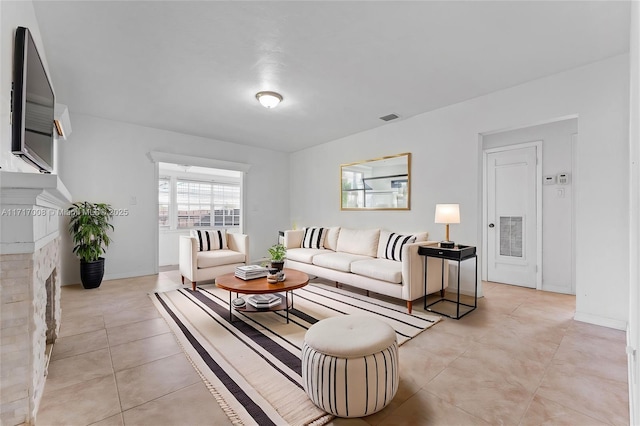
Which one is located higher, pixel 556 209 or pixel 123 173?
pixel 123 173

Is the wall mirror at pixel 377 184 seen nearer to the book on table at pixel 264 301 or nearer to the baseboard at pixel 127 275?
the book on table at pixel 264 301

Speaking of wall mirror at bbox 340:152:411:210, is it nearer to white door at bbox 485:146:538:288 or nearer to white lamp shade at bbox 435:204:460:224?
white lamp shade at bbox 435:204:460:224

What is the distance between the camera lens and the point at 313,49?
97.7 inches

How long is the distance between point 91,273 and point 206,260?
150 cm

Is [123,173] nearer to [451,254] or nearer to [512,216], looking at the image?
[451,254]

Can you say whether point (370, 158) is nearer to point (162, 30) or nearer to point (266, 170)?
point (266, 170)

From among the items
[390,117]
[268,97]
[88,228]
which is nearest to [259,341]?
[268,97]

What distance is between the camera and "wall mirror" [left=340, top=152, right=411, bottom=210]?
14.0 feet

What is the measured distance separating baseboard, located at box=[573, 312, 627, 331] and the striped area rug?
1393mm

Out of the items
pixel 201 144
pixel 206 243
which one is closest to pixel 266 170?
pixel 201 144

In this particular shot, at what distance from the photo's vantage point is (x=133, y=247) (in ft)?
15.0

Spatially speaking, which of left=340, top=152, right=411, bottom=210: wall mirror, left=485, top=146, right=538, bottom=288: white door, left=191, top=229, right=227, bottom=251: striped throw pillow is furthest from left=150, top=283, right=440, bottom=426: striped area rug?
left=485, top=146, right=538, bottom=288: white door

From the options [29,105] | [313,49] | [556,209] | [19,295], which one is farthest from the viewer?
[556,209]

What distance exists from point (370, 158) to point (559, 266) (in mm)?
3048
